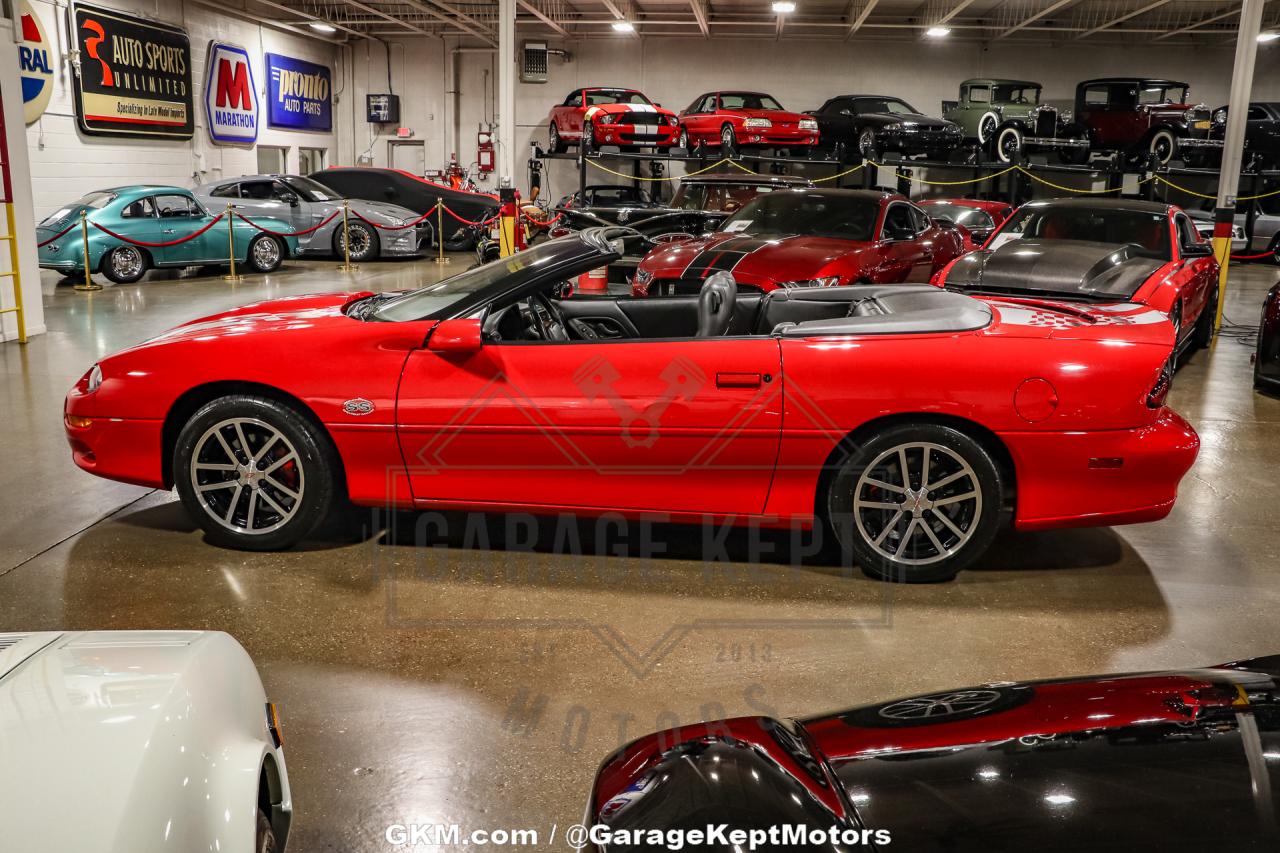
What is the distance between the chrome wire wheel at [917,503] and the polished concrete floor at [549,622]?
0.16m

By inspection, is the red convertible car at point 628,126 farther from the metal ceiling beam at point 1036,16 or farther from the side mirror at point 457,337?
the side mirror at point 457,337

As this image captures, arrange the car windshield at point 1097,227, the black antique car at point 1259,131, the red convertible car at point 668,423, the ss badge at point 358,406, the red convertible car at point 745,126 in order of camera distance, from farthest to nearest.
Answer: the red convertible car at point 745,126 < the black antique car at point 1259,131 < the car windshield at point 1097,227 < the ss badge at point 358,406 < the red convertible car at point 668,423

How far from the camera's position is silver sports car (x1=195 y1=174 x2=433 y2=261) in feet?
47.8

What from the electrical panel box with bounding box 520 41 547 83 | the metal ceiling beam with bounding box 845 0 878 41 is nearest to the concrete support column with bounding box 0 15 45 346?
the metal ceiling beam with bounding box 845 0 878 41

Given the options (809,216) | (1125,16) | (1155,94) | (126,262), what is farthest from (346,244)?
(1125,16)

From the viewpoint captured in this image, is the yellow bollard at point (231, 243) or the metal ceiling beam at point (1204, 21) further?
the metal ceiling beam at point (1204, 21)

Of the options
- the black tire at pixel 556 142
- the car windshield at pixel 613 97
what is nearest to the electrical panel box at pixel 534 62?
the black tire at pixel 556 142

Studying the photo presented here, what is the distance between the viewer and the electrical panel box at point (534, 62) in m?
24.3

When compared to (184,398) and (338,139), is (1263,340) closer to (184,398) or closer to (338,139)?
(184,398)

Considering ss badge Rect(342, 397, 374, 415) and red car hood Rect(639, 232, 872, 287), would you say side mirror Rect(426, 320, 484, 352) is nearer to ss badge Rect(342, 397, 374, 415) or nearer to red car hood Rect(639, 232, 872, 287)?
ss badge Rect(342, 397, 374, 415)

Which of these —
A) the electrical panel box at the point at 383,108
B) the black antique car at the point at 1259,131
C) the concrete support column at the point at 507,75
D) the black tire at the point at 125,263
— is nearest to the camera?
the concrete support column at the point at 507,75

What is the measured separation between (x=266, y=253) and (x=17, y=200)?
5.42 m

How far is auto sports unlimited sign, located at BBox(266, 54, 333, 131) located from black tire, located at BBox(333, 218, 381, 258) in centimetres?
730

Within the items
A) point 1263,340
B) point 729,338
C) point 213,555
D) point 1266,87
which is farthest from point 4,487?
point 1266,87
